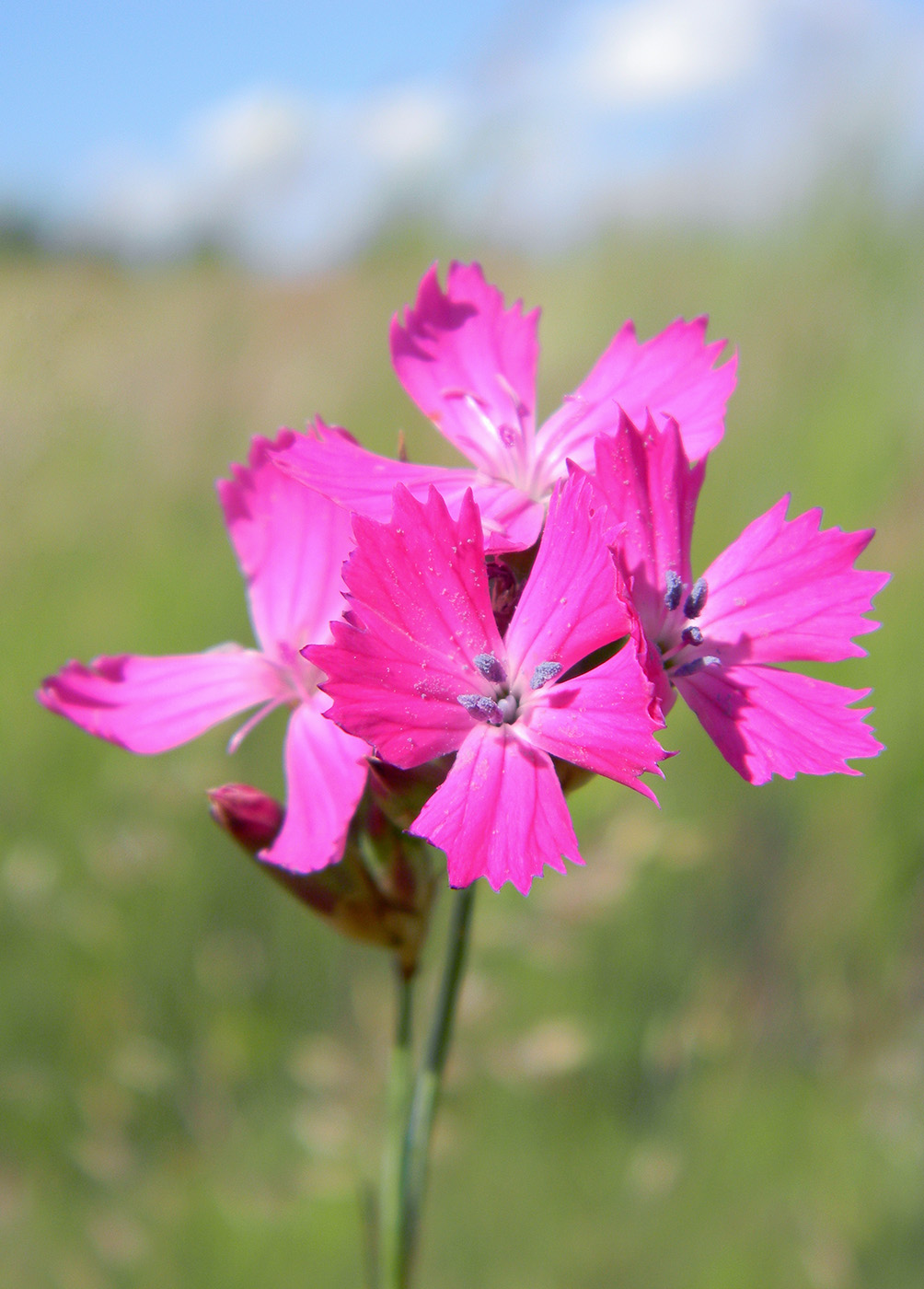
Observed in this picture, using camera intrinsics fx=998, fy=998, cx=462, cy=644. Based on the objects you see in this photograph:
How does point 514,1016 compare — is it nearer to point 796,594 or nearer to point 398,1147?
point 398,1147

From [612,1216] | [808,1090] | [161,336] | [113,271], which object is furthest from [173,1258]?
[113,271]

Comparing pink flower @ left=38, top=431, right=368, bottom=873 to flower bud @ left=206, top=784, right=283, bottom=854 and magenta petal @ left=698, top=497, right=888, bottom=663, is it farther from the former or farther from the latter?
magenta petal @ left=698, top=497, right=888, bottom=663

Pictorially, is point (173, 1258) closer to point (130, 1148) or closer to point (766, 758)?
point (130, 1148)

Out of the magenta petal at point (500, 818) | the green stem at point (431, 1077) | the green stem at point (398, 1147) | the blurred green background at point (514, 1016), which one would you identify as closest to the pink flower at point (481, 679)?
the magenta petal at point (500, 818)

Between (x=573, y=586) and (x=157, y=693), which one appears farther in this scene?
(x=157, y=693)

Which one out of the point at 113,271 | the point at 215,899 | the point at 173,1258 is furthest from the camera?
the point at 113,271

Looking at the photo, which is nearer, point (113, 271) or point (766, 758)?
point (766, 758)

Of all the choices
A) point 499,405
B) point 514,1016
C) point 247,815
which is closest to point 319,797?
point 247,815
